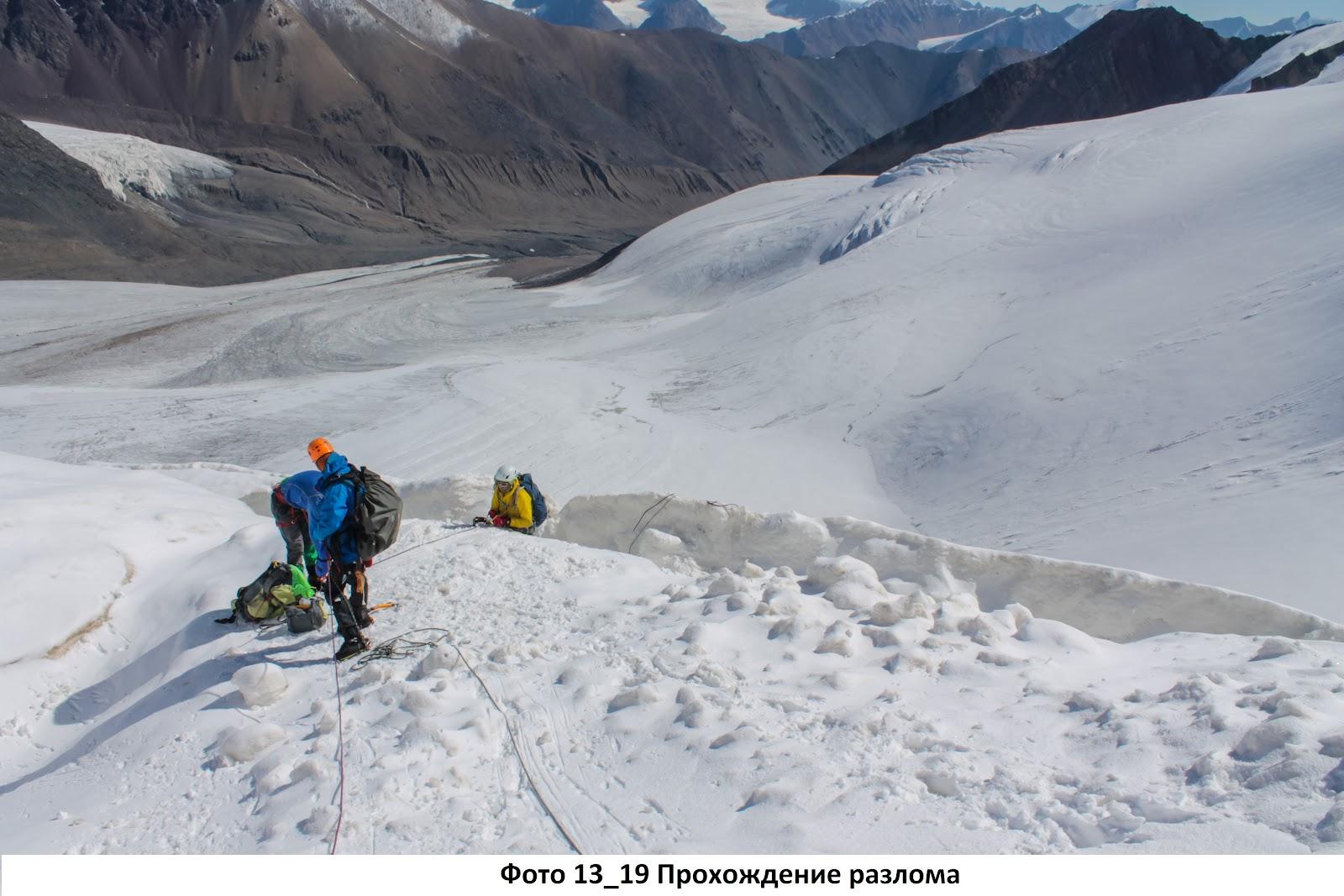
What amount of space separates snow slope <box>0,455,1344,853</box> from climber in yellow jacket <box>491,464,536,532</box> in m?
1.10

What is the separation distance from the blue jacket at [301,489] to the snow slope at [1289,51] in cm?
4252

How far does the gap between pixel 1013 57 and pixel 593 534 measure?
131291 mm

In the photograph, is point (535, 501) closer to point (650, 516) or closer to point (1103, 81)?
point (650, 516)

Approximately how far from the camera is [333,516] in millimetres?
4246

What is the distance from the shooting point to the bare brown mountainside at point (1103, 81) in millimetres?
52625

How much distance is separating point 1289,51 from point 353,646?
46.8 m

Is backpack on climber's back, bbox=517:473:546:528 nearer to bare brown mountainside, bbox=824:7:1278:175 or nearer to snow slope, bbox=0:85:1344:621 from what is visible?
snow slope, bbox=0:85:1344:621

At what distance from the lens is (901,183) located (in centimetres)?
2141

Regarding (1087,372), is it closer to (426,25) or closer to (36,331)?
(36,331)

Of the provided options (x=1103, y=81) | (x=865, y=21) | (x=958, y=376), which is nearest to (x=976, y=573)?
(x=958, y=376)

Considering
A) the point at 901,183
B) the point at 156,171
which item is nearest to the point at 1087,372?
the point at 901,183

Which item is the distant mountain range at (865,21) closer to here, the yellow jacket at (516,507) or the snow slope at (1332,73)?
the snow slope at (1332,73)

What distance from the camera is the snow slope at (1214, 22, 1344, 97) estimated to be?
37281 millimetres

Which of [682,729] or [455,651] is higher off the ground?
[455,651]
